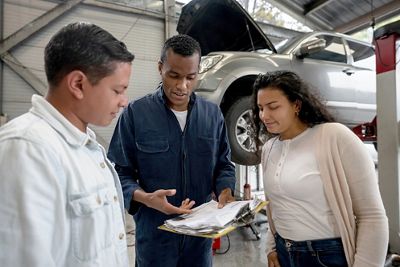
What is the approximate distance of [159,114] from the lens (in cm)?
128

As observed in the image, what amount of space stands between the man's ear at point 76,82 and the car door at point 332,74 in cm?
297

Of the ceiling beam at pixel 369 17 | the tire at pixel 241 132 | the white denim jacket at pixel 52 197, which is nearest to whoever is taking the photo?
the white denim jacket at pixel 52 197

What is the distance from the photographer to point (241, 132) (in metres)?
2.92

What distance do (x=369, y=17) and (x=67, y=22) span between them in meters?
6.49

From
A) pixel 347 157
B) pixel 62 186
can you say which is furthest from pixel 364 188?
pixel 62 186

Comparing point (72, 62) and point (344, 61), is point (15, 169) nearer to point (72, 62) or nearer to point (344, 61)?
point (72, 62)

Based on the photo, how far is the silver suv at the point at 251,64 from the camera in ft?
9.36

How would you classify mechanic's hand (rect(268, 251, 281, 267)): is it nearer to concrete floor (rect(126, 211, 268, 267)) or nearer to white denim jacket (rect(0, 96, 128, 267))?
white denim jacket (rect(0, 96, 128, 267))

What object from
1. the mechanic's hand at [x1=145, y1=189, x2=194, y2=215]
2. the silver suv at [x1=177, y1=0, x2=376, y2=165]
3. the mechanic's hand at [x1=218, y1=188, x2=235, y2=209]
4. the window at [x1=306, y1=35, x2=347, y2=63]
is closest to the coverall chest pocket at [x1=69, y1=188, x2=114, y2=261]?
the mechanic's hand at [x1=145, y1=189, x2=194, y2=215]

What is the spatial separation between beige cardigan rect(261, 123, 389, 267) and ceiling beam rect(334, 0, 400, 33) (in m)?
6.54

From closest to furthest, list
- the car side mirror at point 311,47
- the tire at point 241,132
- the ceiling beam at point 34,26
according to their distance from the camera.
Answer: the tire at point 241,132, the car side mirror at point 311,47, the ceiling beam at point 34,26

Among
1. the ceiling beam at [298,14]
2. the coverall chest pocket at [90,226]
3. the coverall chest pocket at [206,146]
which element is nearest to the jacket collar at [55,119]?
the coverall chest pocket at [90,226]

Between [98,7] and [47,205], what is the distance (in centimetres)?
605

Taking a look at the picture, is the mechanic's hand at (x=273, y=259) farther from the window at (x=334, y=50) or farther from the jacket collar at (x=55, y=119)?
the window at (x=334, y=50)
